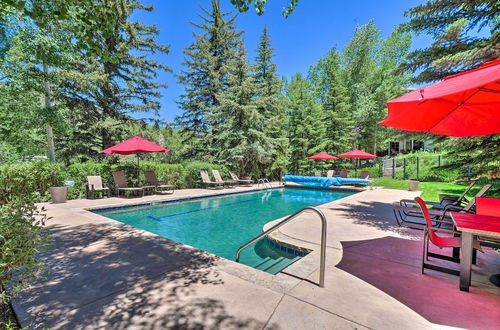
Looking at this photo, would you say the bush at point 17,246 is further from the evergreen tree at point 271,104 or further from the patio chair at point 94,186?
the evergreen tree at point 271,104

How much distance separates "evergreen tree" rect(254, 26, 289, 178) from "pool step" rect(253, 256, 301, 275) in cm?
1432

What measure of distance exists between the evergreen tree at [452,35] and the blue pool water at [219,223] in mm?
6255

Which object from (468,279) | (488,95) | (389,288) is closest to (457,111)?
(488,95)

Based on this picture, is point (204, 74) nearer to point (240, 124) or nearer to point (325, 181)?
point (240, 124)

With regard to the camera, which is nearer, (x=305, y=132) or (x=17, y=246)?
(x=17, y=246)

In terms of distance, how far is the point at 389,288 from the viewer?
2.91 meters

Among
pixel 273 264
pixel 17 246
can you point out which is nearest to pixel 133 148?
pixel 273 264

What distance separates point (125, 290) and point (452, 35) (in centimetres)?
946

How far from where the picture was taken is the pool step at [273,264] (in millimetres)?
4332

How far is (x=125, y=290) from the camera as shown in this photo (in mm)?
2832

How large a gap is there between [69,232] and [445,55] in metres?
10.4

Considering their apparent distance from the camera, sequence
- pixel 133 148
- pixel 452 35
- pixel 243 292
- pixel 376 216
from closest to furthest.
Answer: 1. pixel 243 292
2. pixel 452 35
3. pixel 376 216
4. pixel 133 148

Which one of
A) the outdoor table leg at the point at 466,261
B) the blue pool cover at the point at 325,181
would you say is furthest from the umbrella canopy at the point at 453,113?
the blue pool cover at the point at 325,181

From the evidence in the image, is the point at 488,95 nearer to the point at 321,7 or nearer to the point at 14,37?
the point at 321,7
